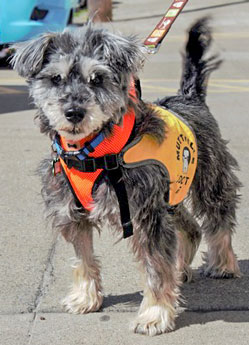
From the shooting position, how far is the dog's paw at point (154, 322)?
13.0 feet

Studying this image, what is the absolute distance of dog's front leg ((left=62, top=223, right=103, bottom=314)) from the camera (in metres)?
4.18

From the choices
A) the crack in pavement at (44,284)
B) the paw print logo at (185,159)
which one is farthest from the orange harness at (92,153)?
the crack in pavement at (44,284)

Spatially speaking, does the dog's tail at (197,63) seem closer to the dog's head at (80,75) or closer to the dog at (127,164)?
the dog at (127,164)

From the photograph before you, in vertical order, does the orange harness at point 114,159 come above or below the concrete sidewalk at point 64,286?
above

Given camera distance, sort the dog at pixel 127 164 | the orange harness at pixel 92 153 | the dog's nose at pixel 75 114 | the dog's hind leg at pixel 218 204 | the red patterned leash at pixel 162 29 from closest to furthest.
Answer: the dog's nose at pixel 75 114 < the dog at pixel 127 164 < the orange harness at pixel 92 153 < the dog's hind leg at pixel 218 204 < the red patterned leash at pixel 162 29

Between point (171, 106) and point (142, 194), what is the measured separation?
909mm

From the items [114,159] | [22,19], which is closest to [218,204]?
[114,159]

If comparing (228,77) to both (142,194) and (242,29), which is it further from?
(142,194)

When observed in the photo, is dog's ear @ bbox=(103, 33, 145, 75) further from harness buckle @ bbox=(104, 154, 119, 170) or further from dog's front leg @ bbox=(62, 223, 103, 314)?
dog's front leg @ bbox=(62, 223, 103, 314)

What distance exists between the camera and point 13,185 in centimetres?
644

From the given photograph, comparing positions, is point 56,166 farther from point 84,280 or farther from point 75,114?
point 84,280

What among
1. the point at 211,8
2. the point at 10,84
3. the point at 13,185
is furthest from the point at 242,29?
the point at 13,185

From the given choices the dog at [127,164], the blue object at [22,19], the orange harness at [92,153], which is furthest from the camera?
the blue object at [22,19]

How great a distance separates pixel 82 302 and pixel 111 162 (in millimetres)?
953
